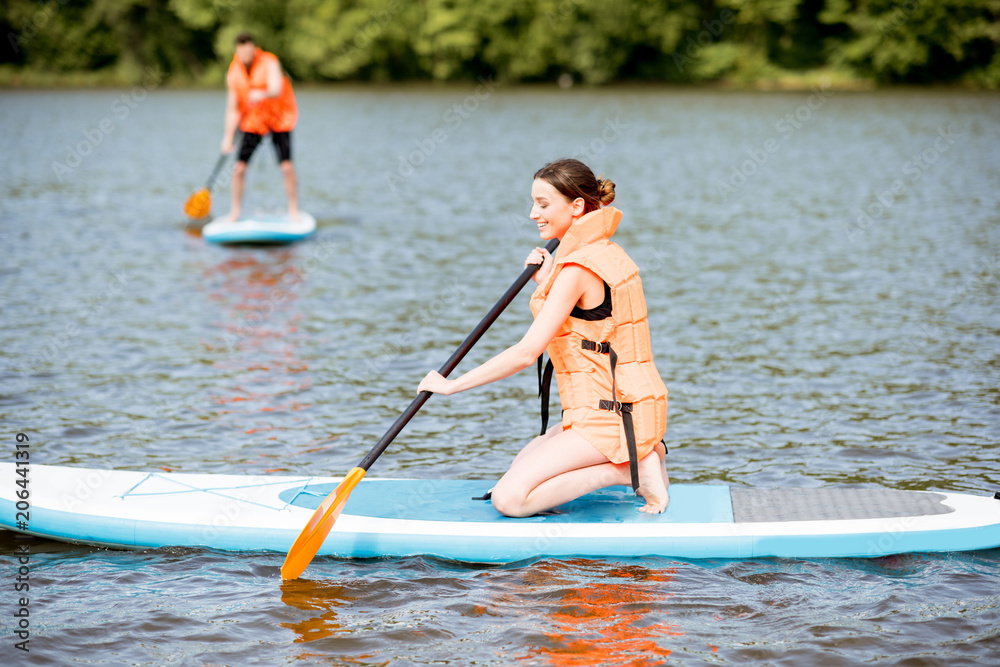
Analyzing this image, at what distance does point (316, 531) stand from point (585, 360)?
4.26ft

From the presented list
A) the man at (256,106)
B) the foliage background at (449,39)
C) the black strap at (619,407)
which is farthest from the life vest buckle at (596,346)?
the foliage background at (449,39)

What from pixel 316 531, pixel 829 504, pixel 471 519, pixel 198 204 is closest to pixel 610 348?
pixel 471 519

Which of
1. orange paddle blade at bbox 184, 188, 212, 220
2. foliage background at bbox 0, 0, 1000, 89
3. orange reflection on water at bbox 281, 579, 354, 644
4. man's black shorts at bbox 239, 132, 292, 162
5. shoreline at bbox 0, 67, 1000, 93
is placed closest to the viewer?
orange reflection on water at bbox 281, 579, 354, 644

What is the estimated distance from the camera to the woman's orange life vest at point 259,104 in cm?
1148

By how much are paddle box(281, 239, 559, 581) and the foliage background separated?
4563cm

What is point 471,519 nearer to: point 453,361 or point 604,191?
point 453,361

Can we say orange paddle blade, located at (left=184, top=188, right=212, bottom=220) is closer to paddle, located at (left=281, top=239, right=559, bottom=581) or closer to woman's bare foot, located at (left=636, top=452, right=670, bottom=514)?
paddle, located at (left=281, top=239, right=559, bottom=581)

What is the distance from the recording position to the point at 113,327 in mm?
8531

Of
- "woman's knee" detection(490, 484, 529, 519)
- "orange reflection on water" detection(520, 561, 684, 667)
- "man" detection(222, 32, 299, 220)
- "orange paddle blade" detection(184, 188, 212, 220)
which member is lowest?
"orange reflection on water" detection(520, 561, 684, 667)

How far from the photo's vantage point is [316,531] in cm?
433

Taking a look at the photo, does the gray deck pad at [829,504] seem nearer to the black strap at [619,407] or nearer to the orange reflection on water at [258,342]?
the black strap at [619,407]

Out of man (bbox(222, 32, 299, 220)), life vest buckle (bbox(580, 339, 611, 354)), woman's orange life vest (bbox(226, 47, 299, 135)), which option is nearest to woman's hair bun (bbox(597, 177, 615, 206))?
life vest buckle (bbox(580, 339, 611, 354))

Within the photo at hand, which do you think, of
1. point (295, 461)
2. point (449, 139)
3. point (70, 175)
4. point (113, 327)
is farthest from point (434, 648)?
point (449, 139)

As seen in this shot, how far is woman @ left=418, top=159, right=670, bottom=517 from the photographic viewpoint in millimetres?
4180
